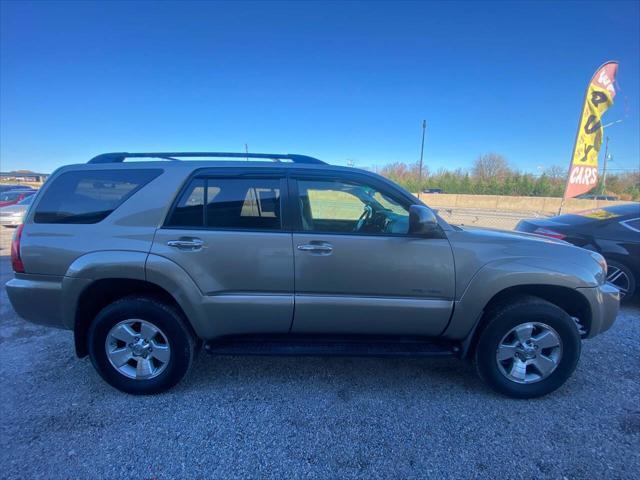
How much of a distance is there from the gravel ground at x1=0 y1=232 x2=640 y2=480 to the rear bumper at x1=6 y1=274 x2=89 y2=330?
0.62m

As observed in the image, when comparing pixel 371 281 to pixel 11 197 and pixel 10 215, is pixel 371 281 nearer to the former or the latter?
pixel 10 215

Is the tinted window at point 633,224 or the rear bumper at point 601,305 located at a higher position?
the tinted window at point 633,224

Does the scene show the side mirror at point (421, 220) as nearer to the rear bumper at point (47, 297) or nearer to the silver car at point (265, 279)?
the silver car at point (265, 279)

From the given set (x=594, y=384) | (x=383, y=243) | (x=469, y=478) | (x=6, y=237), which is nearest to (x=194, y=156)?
(x=383, y=243)

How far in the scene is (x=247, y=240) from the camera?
2.39 metres

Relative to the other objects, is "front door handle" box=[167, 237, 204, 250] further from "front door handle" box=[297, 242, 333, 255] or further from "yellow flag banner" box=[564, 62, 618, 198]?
"yellow flag banner" box=[564, 62, 618, 198]

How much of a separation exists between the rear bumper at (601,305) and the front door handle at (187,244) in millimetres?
2995

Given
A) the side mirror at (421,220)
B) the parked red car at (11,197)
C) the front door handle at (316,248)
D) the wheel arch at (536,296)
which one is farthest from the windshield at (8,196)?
the wheel arch at (536,296)

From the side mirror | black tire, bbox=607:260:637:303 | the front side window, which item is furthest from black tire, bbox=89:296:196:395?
black tire, bbox=607:260:637:303

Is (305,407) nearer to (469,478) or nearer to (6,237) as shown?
(469,478)

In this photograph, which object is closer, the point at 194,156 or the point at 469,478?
the point at 469,478

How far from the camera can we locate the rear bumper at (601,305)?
250 cm

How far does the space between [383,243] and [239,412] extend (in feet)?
5.49

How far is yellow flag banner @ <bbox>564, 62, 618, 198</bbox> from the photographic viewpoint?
1145 centimetres
